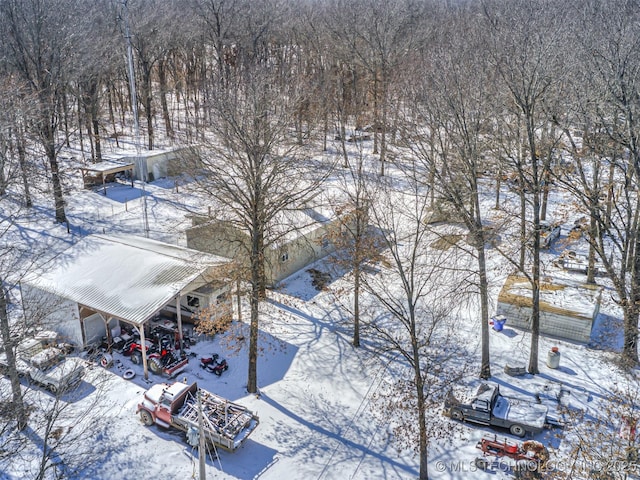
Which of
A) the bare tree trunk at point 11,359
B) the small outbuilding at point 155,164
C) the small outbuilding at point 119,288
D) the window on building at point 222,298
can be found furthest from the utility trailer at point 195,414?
the small outbuilding at point 155,164

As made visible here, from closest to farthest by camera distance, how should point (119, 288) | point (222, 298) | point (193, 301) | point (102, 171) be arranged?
point (119, 288) < point (193, 301) < point (222, 298) < point (102, 171)

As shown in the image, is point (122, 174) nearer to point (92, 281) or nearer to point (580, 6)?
point (92, 281)

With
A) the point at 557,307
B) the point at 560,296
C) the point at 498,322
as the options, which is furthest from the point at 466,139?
the point at 560,296

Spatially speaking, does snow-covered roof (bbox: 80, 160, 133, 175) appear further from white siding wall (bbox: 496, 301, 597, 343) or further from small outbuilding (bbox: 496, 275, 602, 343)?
white siding wall (bbox: 496, 301, 597, 343)

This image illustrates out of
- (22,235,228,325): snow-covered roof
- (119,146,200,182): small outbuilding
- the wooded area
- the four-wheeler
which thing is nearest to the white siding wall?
the wooded area

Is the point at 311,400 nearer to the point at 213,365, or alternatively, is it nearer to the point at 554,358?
the point at 213,365

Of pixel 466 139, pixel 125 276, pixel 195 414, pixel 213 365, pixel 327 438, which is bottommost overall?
pixel 327 438

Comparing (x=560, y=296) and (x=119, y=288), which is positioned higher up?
(x=119, y=288)
